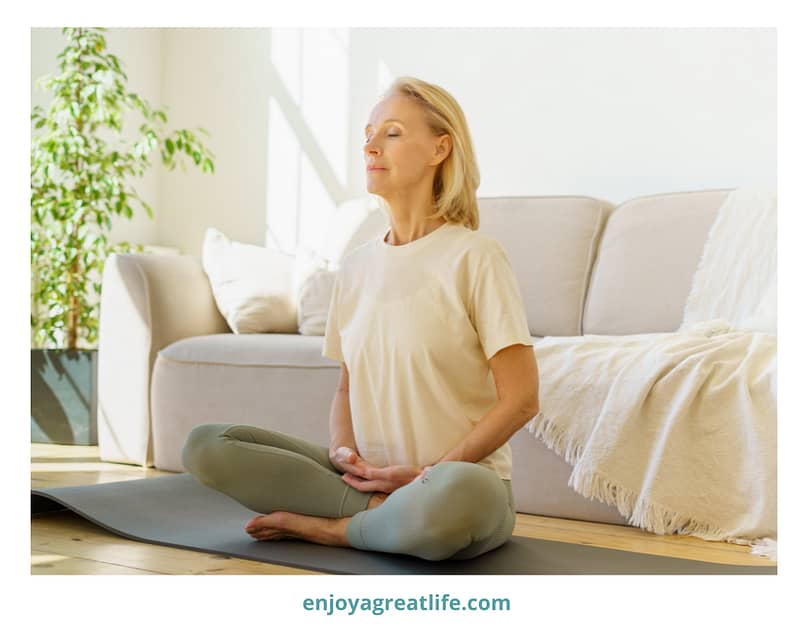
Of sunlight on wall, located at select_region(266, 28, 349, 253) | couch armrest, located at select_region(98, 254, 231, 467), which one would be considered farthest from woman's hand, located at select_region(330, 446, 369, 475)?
sunlight on wall, located at select_region(266, 28, 349, 253)

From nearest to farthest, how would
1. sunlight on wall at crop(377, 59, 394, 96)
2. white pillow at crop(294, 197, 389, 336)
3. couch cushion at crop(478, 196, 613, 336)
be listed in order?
couch cushion at crop(478, 196, 613, 336) → white pillow at crop(294, 197, 389, 336) → sunlight on wall at crop(377, 59, 394, 96)

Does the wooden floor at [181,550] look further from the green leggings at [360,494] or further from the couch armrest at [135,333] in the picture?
the couch armrest at [135,333]

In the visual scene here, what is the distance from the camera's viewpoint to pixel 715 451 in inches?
77.4

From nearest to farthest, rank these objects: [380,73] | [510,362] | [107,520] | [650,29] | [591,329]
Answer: [510,362] → [107,520] → [591,329] → [650,29] → [380,73]

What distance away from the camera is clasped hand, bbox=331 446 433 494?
63.1 inches

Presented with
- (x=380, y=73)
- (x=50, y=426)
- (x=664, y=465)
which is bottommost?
(x=50, y=426)

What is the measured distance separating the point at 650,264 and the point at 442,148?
3.77 feet

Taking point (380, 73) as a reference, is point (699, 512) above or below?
below

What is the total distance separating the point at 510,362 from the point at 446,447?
0.58 feet

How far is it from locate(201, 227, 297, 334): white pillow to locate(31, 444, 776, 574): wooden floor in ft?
3.30

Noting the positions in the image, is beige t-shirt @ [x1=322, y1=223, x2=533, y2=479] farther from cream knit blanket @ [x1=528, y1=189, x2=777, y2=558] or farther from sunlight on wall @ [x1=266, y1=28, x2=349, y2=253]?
sunlight on wall @ [x1=266, y1=28, x2=349, y2=253]
